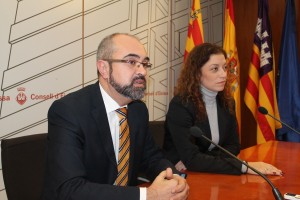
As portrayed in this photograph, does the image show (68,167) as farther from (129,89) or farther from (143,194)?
(129,89)

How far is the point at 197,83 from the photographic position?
7.59 feet

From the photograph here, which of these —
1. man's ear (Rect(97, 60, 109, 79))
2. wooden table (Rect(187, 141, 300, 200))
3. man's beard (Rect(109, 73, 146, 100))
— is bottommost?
wooden table (Rect(187, 141, 300, 200))

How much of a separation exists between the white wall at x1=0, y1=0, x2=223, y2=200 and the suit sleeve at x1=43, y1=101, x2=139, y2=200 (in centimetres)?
136

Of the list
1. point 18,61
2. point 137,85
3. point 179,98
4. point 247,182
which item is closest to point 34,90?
point 18,61

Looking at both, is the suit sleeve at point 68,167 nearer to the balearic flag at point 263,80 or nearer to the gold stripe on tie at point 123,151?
the gold stripe on tie at point 123,151

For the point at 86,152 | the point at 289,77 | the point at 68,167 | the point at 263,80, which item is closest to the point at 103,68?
the point at 86,152

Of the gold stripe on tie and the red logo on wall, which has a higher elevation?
the red logo on wall

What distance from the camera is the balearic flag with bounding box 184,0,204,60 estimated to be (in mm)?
3660

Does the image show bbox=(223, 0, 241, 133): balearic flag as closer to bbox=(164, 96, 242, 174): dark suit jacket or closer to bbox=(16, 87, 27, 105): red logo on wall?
bbox=(164, 96, 242, 174): dark suit jacket

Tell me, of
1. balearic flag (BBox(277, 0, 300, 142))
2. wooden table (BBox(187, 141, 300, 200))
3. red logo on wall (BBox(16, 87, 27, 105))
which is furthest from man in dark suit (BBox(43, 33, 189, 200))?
balearic flag (BBox(277, 0, 300, 142))

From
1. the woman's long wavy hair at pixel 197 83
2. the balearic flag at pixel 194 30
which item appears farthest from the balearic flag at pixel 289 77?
the woman's long wavy hair at pixel 197 83

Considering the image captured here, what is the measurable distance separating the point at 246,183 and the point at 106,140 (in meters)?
0.69

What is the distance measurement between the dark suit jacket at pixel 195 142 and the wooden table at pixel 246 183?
6 cm

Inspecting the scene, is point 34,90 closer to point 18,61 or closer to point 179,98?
point 18,61
